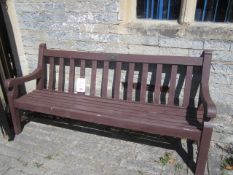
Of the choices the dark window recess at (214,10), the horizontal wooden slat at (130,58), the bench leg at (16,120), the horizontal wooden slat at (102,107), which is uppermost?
the dark window recess at (214,10)

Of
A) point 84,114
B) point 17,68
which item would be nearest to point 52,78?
point 17,68

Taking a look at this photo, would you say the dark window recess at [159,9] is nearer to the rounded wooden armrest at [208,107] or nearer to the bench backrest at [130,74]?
the bench backrest at [130,74]

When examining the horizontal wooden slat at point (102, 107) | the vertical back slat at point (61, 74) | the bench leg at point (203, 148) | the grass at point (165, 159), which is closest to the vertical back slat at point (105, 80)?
the horizontal wooden slat at point (102, 107)

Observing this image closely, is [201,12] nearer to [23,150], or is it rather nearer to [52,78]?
[52,78]

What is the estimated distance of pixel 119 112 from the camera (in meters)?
2.90

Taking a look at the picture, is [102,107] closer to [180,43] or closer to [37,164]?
[37,164]

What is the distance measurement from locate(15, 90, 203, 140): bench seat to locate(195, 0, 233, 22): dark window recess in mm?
1097

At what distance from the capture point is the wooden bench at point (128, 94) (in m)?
2.65

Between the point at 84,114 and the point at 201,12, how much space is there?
1808mm

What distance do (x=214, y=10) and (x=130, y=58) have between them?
1.12 metres

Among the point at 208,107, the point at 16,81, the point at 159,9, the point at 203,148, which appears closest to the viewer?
the point at 208,107

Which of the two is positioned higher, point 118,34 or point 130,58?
point 118,34

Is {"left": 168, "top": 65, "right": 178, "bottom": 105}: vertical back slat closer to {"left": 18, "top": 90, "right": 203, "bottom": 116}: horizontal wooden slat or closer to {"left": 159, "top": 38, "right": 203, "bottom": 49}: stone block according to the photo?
{"left": 18, "top": 90, "right": 203, "bottom": 116}: horizontal wooden slat

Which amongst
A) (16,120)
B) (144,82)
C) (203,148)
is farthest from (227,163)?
(16,120)
